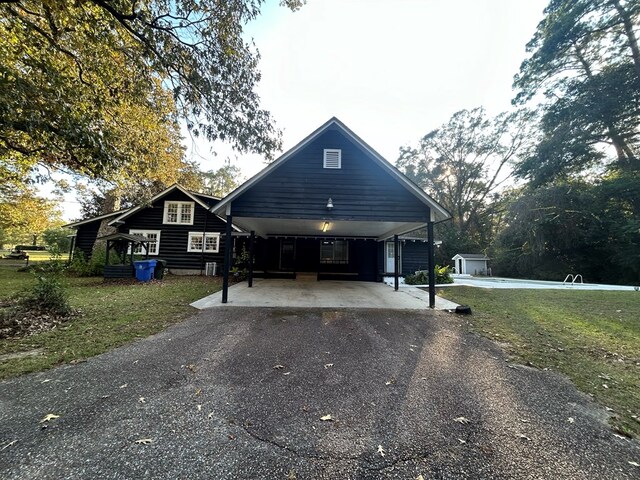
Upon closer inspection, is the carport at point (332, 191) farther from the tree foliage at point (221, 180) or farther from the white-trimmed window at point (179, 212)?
the tree foliage at point (221, 180)

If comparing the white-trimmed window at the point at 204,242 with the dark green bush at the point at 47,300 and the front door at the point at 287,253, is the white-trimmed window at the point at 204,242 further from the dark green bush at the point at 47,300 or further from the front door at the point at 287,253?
the dark green bush at the point at 47,300

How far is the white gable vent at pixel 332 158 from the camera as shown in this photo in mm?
7941

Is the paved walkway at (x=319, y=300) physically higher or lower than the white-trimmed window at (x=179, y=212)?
lower

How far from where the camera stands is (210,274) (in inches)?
624

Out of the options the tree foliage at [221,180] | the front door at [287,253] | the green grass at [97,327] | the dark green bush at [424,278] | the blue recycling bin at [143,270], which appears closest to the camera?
the green grass at [97,327]

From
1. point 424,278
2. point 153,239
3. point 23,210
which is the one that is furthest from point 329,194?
point 23,210

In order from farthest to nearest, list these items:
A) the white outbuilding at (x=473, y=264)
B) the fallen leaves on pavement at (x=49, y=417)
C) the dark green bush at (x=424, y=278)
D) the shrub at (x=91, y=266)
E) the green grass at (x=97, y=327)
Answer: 1. the white outbuilding at (x=473, y=264)
2. the shrub at (x=91, y=266)
3. the dark green bush at (x=424, y=278)
4. the green grass at (x=97, y=327)
5. the fallen leaves on pavement at (x=49, y=417)

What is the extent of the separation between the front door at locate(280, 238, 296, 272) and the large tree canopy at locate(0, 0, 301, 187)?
760 centimetres

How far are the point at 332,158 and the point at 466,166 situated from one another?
3114 centimetres

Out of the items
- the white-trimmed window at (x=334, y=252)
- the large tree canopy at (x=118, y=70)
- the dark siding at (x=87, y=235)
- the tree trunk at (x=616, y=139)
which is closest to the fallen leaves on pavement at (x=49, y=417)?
the large tree canopy at (x=118, y=70)

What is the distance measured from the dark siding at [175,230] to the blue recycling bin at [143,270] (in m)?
A: 3.62

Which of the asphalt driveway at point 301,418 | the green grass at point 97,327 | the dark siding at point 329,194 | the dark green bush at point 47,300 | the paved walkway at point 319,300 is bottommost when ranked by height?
the asphalt driveway at point 301,418

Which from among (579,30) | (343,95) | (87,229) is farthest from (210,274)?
(579,30)

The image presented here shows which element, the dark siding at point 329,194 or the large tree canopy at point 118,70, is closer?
the large tree canopy at point 118,70
